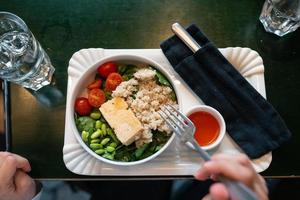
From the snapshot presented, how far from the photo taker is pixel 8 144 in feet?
3.76

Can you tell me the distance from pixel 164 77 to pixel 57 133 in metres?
0.41

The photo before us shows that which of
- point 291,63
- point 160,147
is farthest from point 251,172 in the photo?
point 291,63

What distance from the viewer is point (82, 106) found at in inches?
42.8

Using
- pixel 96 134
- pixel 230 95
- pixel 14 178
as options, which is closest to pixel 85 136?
pixel 96 134

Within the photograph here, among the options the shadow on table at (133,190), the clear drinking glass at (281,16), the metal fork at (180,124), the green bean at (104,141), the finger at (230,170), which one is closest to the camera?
the finger at (230,170)

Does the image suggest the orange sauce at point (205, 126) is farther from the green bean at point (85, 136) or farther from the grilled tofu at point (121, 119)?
the green bean at point (85, 136)

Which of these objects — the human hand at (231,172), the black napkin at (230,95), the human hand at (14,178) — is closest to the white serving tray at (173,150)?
the black napkin at (230,95)

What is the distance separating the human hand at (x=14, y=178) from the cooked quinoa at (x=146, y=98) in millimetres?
371

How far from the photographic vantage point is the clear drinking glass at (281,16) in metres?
1.23

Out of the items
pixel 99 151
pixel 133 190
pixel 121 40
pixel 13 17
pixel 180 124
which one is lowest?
pixel 133 190

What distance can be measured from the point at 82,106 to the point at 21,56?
0.94ft

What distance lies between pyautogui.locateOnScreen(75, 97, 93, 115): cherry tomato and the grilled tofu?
0.06 meters

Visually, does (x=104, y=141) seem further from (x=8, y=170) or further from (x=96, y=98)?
(x=8, y=170)

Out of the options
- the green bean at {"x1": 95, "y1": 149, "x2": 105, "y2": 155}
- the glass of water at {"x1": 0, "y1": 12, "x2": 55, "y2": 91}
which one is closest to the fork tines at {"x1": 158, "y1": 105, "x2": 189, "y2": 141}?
the green bean at {"x1": 95, "y1": 149, "x2": 105, "y2": 155}
